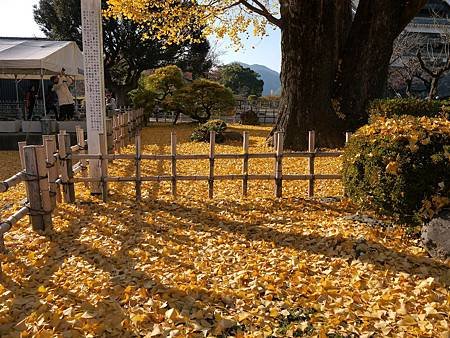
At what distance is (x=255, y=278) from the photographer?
3.47 metres

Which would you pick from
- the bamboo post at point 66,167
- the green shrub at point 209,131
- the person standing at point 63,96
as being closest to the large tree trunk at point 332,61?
the green shrub at point 209,131

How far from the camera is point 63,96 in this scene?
13.6 metres

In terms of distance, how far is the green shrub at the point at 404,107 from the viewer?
9.67m

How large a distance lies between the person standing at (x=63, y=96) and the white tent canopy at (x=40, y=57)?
0.90ft

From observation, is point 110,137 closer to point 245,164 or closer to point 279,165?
point 245,164

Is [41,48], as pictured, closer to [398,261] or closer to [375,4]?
[375,4]

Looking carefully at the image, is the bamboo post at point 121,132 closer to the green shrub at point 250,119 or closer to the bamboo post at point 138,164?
the bamboo post at point 138,164

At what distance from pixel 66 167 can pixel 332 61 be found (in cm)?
697

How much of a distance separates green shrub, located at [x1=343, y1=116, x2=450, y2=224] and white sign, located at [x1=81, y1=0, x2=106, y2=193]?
12.5 feet

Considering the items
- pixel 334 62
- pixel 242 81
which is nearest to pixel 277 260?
pixel 334 62

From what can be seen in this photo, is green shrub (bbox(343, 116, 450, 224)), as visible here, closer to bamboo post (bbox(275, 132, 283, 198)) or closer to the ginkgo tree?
bamboo post (bbox(275, 132, 283, 198))

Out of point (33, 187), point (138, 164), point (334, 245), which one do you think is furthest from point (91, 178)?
point (334, 245)

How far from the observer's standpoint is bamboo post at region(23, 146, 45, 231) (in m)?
4.37

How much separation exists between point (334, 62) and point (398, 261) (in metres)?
7.18
